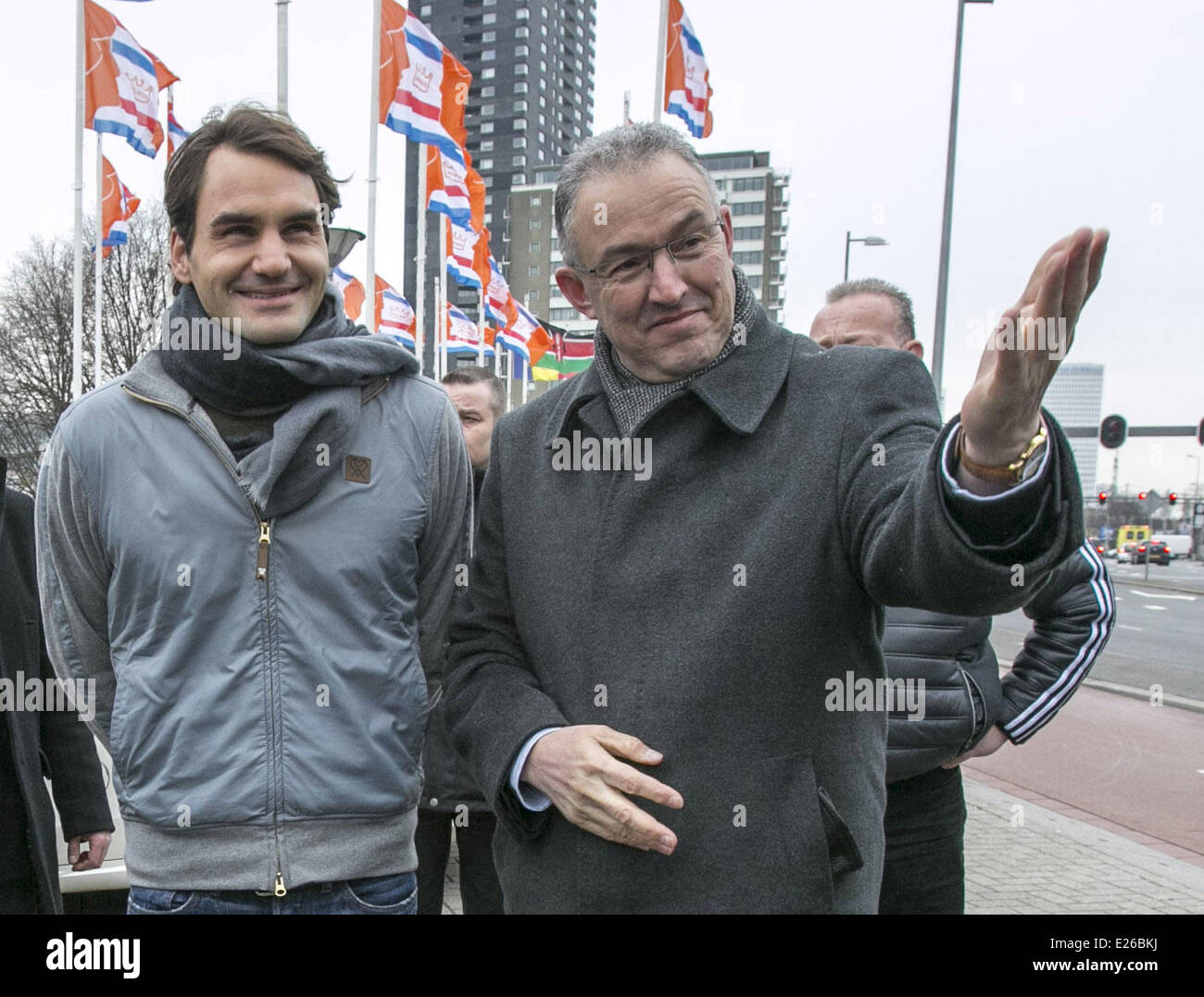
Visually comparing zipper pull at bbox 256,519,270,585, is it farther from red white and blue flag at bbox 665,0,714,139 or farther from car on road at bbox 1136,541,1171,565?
car on road at bbox 1136,541,1171,565

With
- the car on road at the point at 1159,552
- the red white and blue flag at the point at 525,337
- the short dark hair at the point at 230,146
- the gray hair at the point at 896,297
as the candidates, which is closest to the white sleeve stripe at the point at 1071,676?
the gray hair at the point at 896,297

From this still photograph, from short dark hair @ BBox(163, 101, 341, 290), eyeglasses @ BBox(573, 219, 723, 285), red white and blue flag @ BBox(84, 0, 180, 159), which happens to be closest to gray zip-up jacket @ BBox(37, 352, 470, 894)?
short dark hair @ BBox(163, 101, 341, 290)

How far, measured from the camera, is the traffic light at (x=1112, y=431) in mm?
22938

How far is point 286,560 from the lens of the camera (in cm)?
176

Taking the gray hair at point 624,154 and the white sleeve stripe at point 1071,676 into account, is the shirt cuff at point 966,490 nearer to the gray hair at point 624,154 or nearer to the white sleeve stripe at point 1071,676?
the gray hair at point 624,154

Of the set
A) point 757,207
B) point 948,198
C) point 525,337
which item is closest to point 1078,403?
point 948,198

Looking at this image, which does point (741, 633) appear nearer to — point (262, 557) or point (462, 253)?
point (262, 557)

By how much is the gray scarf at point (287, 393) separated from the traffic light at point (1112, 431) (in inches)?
954

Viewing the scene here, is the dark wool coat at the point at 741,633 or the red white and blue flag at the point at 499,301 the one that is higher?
the red white and blue flag at the point at 499,301

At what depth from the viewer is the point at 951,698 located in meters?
2.74

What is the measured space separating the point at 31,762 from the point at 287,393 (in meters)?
1.40

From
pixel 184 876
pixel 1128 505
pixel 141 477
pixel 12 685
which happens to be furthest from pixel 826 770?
pixel 1128 505

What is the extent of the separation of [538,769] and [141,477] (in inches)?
33.6
